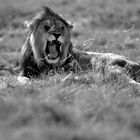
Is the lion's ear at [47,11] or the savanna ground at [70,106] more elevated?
the lion's ear at [47,11]

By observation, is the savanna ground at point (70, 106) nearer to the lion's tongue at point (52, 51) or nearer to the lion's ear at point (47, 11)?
the lion's tongue at point (52, 51)

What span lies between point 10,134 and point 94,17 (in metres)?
15.9

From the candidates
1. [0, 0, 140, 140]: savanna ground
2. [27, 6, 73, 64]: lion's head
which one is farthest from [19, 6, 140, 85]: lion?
[0, 0, 140, 140]: savanna ground

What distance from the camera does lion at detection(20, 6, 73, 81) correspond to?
Result: 9031 millimetres

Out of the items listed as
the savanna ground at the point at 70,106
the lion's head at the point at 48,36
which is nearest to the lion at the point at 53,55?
the lion's head at the point at 48,36

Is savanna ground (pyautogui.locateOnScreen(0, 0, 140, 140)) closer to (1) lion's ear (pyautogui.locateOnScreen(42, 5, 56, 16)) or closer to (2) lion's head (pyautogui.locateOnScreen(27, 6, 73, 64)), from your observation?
(2) lion's head (pyautogui.locateOnScreen(27, 6, 73, 64))

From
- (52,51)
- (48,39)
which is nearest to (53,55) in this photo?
(52,51)

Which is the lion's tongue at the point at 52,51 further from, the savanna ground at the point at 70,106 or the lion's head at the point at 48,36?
the savanna ground at the point at 70,106

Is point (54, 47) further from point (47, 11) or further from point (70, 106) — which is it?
point (70, 106)

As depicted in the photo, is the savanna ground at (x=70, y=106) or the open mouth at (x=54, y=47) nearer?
the savanna ground at (x=70, y=106)

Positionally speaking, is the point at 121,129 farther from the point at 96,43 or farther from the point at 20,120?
the point at 96,43

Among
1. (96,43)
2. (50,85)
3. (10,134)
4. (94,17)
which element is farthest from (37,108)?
(94,17)

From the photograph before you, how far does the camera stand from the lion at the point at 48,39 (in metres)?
9.03

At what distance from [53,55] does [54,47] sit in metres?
0.15
